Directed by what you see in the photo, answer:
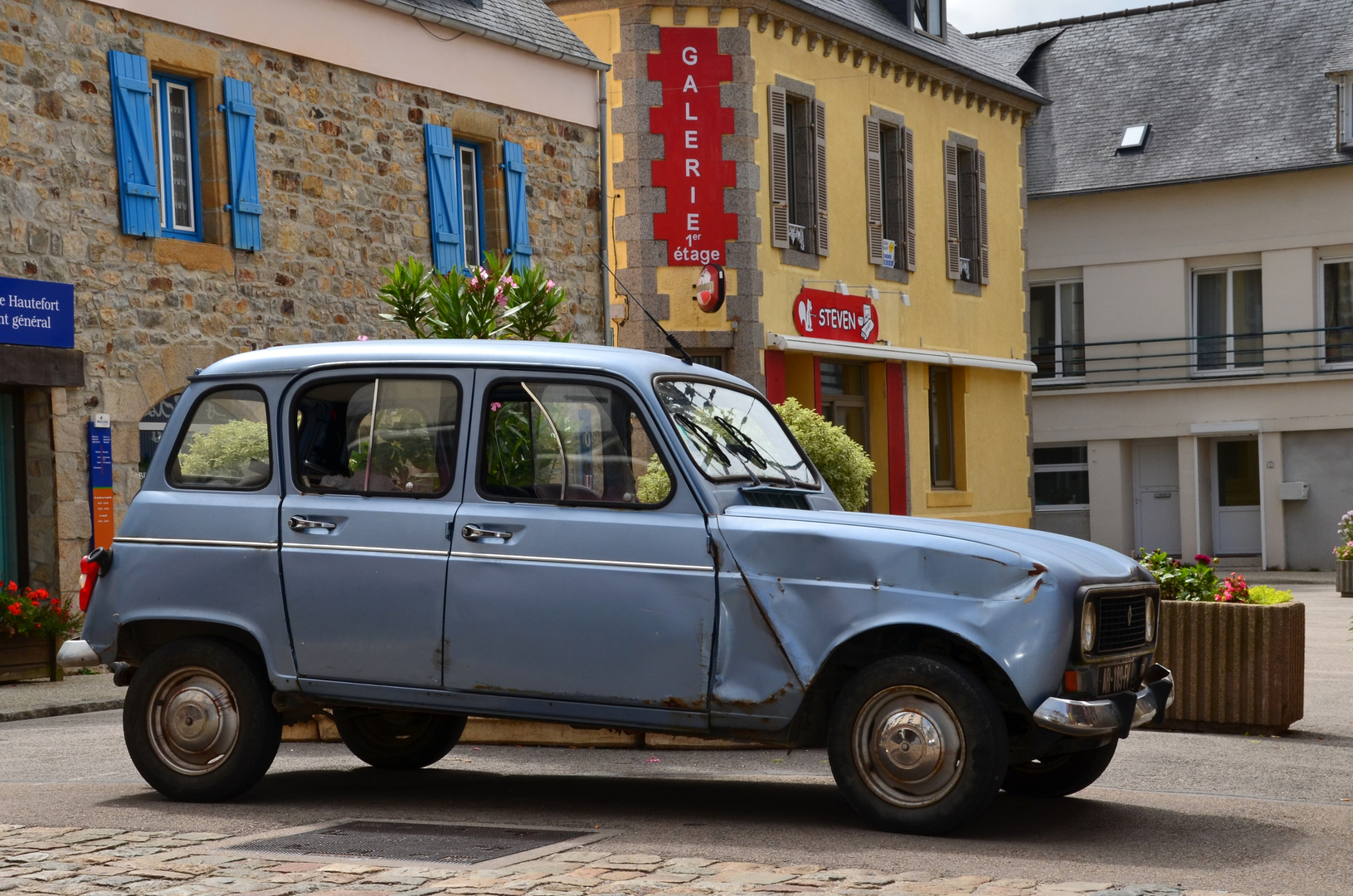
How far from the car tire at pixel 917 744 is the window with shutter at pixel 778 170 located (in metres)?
16.8

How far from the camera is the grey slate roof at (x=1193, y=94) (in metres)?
31.8

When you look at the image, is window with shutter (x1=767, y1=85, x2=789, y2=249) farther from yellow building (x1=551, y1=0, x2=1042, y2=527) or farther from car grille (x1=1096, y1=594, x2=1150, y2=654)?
car grille (x1=1096, y1=594, x2=1150, y2=654)

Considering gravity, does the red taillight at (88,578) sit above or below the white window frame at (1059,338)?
below

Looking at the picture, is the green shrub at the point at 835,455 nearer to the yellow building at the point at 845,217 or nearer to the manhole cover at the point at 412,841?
the yellow building at the point at 845,217

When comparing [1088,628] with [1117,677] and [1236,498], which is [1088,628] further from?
[1236,498]

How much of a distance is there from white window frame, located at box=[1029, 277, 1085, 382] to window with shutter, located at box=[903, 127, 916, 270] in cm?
831

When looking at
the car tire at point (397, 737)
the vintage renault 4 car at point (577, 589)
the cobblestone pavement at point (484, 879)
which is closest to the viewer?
the cobblestone pavement at point (484, 879)

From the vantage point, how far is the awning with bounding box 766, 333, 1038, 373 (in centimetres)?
2308

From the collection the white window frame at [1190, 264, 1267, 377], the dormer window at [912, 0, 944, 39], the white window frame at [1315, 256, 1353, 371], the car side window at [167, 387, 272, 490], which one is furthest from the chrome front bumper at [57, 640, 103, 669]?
the white window frame at [1190, 264, 1267, 377]

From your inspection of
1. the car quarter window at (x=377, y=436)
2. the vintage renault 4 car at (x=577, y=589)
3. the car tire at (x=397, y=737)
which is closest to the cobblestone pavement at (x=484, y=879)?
the vintage renault 4 car at (x=577, y=589)

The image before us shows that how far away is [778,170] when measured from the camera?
2312cm

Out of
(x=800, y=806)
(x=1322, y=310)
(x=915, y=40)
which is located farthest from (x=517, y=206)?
(x=1322, y=310)

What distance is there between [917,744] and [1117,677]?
0.84m

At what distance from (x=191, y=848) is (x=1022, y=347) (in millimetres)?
24983
